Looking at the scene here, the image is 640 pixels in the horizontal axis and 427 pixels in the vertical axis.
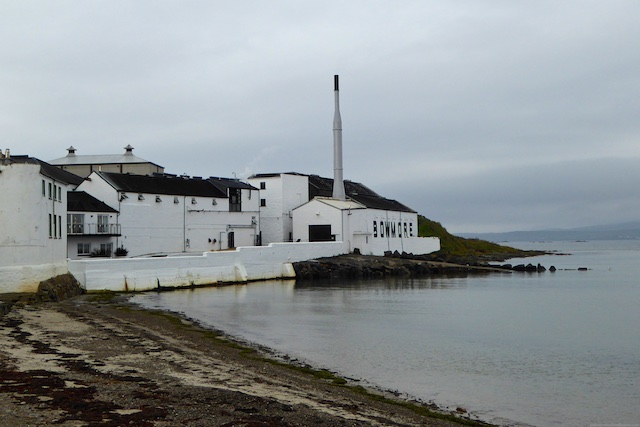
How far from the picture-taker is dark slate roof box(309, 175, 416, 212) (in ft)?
227

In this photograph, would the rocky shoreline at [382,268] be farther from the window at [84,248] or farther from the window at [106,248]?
the window at [84,248]

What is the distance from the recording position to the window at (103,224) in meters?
46.1

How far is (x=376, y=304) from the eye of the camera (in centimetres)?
3512

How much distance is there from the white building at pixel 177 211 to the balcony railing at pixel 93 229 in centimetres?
72

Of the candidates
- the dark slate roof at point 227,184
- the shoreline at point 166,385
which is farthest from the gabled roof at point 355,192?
the shoreline at point 166,385

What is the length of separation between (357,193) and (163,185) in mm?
26485

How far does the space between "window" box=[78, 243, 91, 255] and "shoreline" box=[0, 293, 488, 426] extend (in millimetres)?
24497

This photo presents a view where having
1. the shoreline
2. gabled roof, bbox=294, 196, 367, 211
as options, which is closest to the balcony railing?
gabled roof, bbox=294, 196, 367, 211

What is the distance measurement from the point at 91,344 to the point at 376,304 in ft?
64.9

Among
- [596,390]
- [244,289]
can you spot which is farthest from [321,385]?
[244,289]

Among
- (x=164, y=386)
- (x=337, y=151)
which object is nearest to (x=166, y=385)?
(x=164, y=386)

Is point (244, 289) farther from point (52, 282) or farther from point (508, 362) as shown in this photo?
point (508, 362)

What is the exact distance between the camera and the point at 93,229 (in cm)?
4553

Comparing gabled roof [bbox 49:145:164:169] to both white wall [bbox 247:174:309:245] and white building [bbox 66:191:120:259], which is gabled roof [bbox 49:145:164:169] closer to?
white wall [bbox 247:174:309:245]
